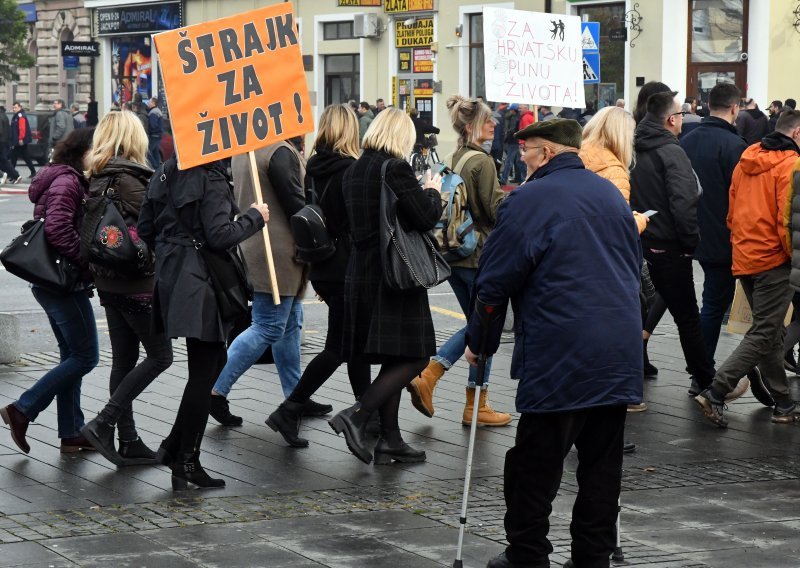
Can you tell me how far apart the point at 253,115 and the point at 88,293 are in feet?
4.16

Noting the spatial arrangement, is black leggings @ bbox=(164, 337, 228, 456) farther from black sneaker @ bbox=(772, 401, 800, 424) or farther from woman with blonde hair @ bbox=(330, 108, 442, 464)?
black sneaker @ bbox=(772, 401, 800, 424)

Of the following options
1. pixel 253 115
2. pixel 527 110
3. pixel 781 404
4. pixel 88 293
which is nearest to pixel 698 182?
pixel 781 404

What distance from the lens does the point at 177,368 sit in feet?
34.0

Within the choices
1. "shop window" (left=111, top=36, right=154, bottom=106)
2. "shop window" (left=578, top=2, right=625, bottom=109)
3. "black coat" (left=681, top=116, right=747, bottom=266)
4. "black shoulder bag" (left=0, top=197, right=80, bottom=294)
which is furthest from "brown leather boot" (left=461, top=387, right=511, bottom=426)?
"shop window" (left=111, top=36, right=154, bottom=106)

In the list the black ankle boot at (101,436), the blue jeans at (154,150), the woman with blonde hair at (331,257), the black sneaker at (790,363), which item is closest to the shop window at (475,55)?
the blue jeans at (154,150)

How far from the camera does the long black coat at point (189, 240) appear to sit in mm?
6793

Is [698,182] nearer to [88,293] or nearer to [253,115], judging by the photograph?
[253,115]

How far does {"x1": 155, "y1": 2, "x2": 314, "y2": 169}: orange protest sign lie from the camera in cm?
734

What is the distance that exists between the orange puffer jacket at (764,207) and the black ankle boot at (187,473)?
136 inches

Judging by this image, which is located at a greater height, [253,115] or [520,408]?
[253,115]

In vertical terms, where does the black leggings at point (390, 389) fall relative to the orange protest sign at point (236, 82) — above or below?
below

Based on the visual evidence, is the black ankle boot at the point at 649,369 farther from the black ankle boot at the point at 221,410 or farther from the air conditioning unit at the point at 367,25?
the air conditioning unit at the point at 367,25

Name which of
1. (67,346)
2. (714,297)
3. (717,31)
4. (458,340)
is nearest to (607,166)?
(458,340)

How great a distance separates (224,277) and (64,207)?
3.61ft
